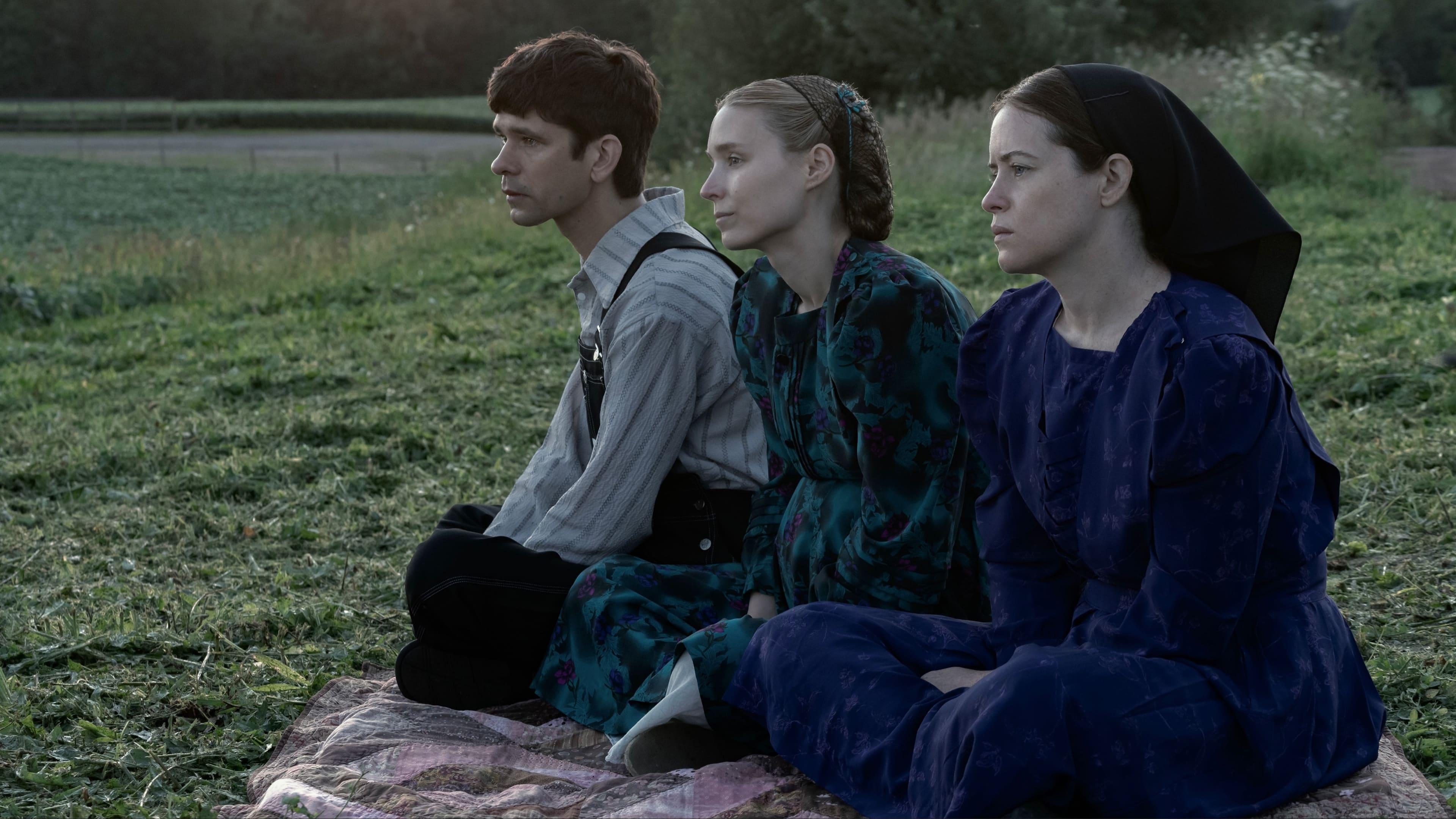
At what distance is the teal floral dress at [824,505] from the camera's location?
2.67m

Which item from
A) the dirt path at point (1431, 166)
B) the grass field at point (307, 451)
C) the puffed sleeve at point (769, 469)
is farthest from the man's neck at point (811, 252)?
the dirt path at point (1431, 166)

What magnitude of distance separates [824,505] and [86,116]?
5492 centimetres

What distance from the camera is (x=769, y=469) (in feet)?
10.3

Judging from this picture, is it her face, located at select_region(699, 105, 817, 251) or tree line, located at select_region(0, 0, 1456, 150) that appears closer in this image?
her face, located at select_region(699, 105, 817, 251)

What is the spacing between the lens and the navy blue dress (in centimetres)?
206

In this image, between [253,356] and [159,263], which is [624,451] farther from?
[159,263]

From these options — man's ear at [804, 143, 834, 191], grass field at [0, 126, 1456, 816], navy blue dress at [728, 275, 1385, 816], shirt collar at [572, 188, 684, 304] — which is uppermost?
man's ear at [804, 143, 834, 191]

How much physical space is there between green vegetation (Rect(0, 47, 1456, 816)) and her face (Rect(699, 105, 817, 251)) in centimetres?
168

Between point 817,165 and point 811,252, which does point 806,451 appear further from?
point 817,165

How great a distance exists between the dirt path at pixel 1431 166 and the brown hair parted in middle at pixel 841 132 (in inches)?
415

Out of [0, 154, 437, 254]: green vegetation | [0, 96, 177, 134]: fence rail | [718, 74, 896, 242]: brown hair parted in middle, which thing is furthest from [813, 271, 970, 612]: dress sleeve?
[0, 96, 177, 134]: fence rail

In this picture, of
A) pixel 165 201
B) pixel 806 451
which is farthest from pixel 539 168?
pixel 165 201

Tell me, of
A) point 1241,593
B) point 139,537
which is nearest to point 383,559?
point 139,537

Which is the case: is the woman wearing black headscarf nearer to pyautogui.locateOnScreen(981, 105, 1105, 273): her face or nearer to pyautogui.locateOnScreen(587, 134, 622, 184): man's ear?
pyautogui.locateOnScreen(981, 105, 1105, 273): her face
